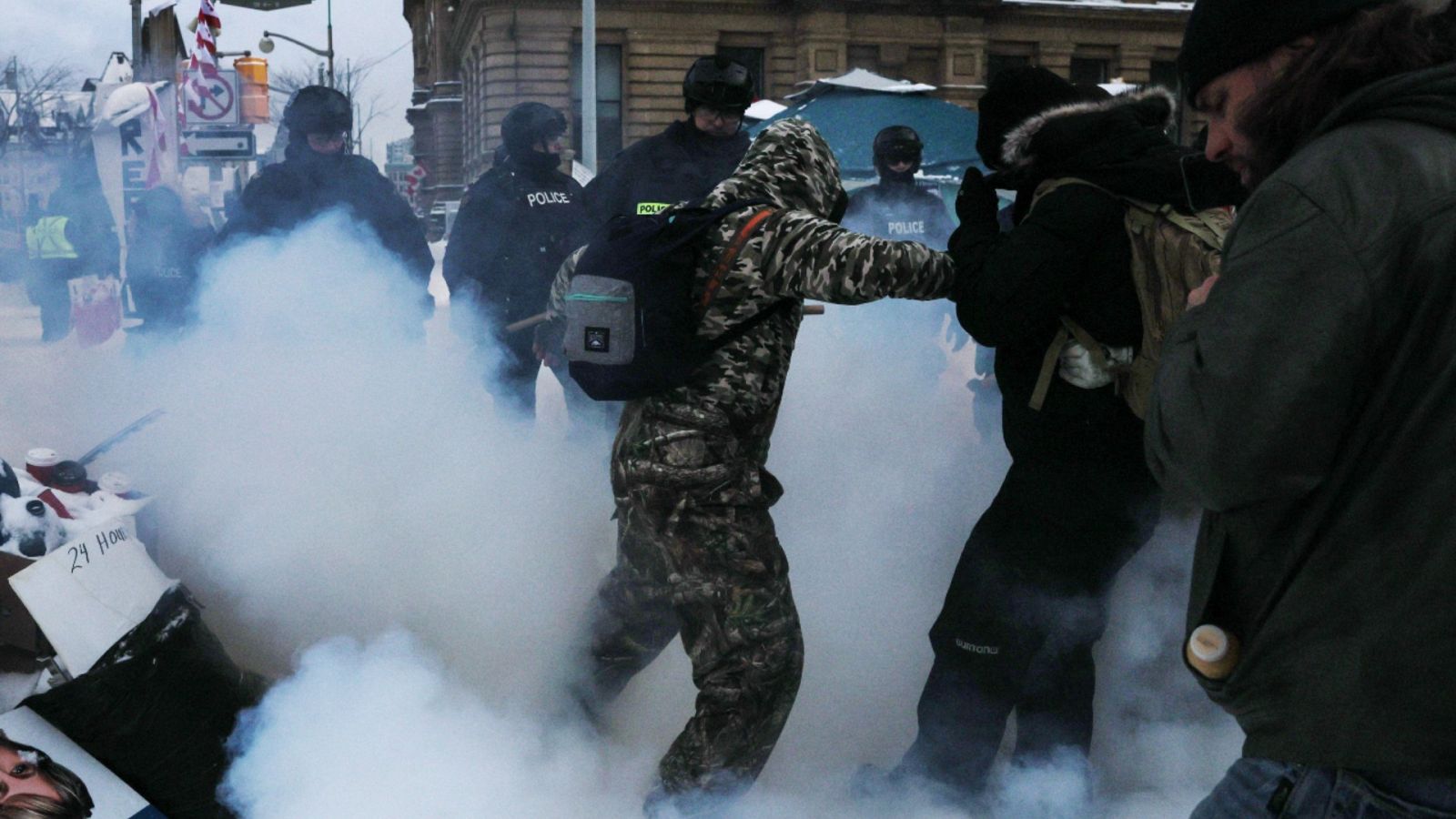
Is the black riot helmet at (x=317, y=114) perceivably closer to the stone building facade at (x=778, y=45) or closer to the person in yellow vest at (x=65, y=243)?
the person in yellow vest at (x=65, y=243)

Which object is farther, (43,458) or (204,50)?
(204,50)

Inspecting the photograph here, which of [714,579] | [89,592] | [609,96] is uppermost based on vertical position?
[609,96]

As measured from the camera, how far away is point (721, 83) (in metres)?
4.19

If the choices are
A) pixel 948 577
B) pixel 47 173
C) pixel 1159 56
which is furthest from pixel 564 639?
pixel 1159 56

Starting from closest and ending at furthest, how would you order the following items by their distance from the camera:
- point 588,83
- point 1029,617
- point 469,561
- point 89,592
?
point 1029,617, point 89,592, point 469,561, point 588,83

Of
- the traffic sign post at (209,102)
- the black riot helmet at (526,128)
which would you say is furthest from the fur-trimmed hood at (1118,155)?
the traffic sign post at (209,102)

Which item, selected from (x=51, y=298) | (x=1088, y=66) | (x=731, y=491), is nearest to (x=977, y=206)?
(x=731, y=491)

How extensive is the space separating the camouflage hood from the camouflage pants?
16.3 inches

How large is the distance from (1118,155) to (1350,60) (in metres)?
1.08

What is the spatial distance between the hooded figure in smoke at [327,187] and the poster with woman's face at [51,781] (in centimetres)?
212

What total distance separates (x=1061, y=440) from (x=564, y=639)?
4.38 feet

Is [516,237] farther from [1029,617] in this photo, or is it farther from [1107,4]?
[1107,4]

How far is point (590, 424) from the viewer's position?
165 inches

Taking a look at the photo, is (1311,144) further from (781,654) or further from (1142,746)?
(1142,746)
